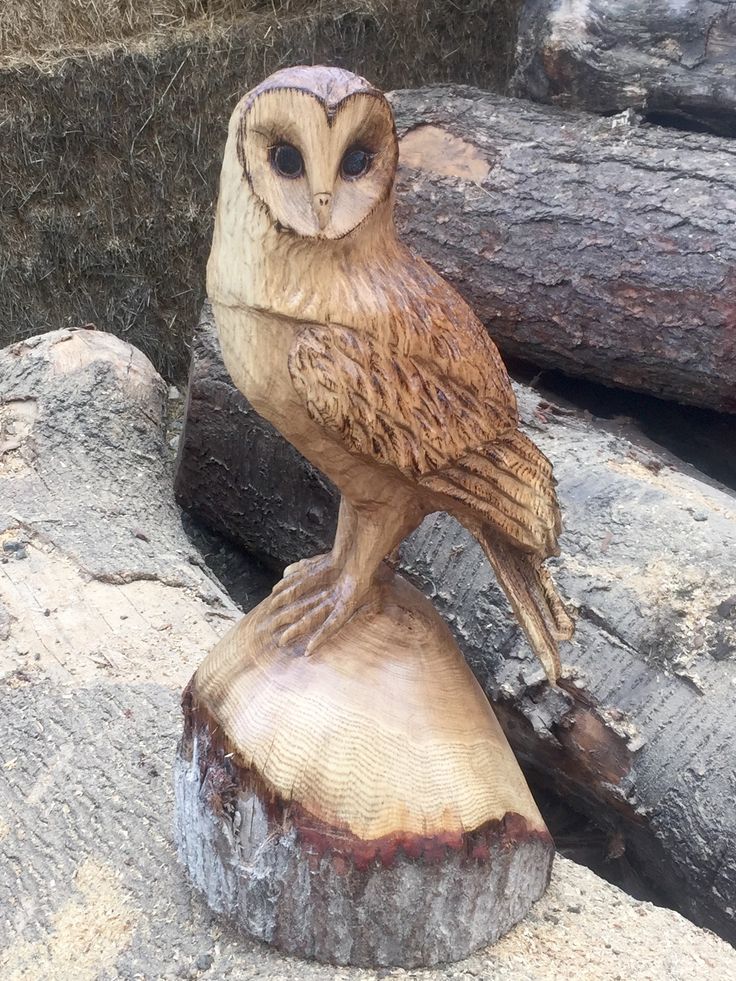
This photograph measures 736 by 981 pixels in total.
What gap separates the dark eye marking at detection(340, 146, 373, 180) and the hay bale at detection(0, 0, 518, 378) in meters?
Result: 2.23

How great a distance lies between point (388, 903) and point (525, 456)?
1.92ft

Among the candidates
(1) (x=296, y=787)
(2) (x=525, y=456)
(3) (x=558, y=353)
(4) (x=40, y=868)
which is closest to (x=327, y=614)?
(1) (x=296, y=787)

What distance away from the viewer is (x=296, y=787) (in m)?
1.17

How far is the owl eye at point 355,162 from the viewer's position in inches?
41.2

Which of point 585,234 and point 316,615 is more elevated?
point 585,234

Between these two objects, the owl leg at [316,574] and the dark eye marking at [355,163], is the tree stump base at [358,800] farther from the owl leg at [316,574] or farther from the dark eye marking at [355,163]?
the dark eye marking at [355,163]

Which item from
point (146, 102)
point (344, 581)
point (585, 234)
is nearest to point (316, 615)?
point (344, 581)

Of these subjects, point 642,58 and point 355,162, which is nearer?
point 355,162

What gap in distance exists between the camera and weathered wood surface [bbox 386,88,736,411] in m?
2.05

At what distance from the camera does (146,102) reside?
3129mm

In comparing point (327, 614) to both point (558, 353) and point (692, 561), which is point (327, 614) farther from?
point (558, 353)

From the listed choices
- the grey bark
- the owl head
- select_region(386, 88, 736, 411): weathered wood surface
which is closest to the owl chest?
the owl head

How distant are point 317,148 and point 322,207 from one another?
59mm

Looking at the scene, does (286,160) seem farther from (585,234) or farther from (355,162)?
(585,234)
